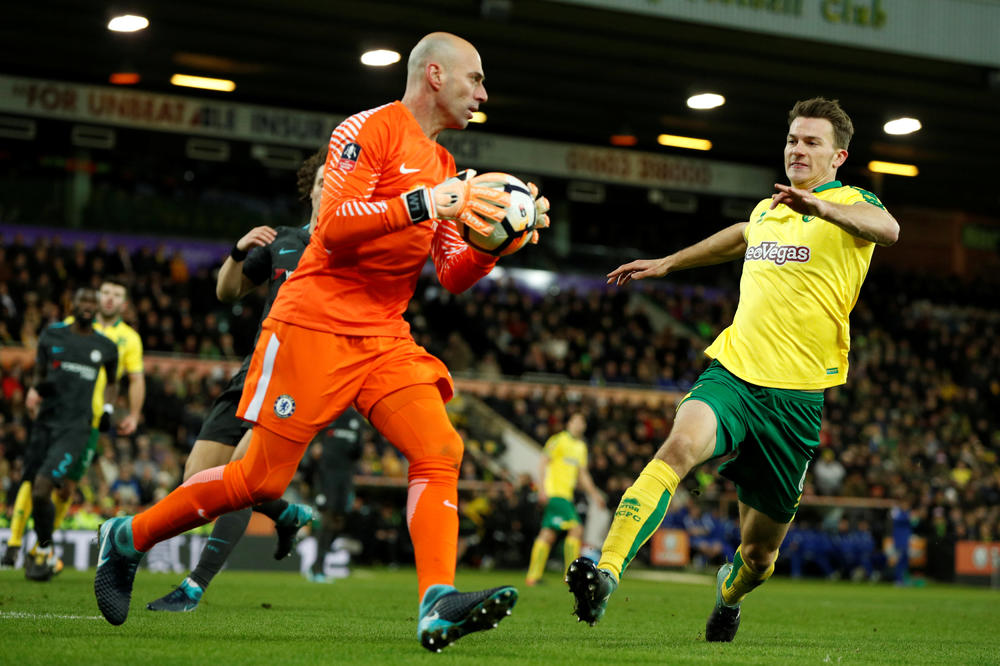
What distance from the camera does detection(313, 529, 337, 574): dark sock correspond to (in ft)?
44.3

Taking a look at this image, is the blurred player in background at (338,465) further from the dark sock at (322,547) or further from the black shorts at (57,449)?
the black shorts at (57,449)

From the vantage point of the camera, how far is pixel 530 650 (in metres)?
5.28

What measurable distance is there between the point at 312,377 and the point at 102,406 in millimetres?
6362

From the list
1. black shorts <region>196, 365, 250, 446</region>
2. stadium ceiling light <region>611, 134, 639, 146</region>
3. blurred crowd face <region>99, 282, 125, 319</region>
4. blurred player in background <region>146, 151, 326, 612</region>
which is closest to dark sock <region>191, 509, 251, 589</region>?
blurred player in background <region>146, 151, 326, 612</region>

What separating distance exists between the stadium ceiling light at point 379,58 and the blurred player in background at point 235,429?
49.3 feet

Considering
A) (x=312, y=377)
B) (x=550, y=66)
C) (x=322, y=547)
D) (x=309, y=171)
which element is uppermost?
(x=550, y=66)

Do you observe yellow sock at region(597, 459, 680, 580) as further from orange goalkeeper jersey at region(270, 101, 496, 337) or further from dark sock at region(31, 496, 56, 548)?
dark sock at region(31, 496, 56, 548)

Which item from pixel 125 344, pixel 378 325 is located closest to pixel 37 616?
pixel 378 325

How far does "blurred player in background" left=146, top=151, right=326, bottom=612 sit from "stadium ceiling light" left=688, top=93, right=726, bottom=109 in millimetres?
17773

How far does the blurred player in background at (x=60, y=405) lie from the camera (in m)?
9.91

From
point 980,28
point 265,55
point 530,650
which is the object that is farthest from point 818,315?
point 265,55

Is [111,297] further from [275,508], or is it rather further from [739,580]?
[739,580]

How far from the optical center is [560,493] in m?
15.6

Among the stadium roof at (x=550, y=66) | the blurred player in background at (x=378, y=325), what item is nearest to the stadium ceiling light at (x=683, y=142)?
the stadium roof at (x=550, y=66)
